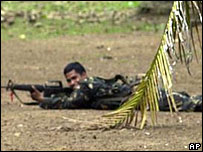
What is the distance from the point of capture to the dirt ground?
7.78 meters

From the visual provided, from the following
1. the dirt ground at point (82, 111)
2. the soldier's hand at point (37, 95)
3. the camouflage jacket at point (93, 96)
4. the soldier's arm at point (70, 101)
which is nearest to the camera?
the dirt ground at point (82, 111)

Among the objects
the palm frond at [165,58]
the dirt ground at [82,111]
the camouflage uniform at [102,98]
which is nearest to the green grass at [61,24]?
the dirt ground at [82,111]

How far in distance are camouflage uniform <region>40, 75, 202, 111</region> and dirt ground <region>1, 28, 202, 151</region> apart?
0.11 metres

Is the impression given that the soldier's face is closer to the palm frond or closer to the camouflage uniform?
the camouflage uniform

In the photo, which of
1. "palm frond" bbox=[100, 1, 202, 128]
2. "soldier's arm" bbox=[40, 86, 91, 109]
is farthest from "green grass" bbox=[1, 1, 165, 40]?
"palm frond" bbox=[100, 1, 202, 128]

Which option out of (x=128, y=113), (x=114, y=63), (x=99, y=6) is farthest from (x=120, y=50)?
(x=128, y=113)

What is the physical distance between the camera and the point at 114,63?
556 inches

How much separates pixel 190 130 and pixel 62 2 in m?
11.7

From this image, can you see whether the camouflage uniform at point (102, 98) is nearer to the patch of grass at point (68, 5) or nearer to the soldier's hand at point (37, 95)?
the soldier's hand at point (37, 95)

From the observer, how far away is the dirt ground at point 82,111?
778 centimetres

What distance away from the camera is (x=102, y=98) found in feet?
31.0

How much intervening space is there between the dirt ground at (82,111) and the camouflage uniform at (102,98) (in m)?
0.11

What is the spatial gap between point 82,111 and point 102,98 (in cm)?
25

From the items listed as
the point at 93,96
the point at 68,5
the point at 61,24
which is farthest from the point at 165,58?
the point at 68,5
